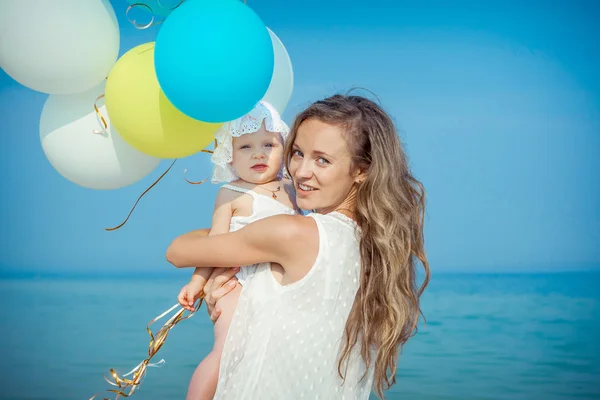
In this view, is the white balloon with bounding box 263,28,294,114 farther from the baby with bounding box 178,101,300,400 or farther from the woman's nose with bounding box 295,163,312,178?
the woman's nose with bounding box 295,163,312,178

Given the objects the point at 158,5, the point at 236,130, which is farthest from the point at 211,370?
the point at 158,5

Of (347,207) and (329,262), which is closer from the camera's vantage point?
(329,262)

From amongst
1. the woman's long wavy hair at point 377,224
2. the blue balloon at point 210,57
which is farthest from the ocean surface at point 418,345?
the blue balloon at point 210,57

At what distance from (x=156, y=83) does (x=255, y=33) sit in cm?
37

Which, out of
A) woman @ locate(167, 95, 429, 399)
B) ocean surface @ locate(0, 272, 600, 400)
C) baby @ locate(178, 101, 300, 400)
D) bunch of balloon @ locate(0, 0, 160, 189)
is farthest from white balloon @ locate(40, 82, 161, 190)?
ocean surface @ locate(0, 272, 600, 400)

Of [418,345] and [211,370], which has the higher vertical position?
[211,370]

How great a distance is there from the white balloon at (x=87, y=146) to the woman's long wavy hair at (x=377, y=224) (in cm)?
63

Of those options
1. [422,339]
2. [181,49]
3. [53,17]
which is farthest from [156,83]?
[422,339]

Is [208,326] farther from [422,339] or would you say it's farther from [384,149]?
[384,149]

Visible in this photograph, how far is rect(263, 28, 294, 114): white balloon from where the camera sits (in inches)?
104

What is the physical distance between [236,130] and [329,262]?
1.95 feet

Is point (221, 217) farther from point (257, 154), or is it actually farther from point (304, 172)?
point (304, 172)

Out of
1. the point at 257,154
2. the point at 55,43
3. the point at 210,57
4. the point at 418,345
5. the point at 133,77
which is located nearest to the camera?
the point at 210,57

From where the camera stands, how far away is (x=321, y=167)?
2.16 meters
